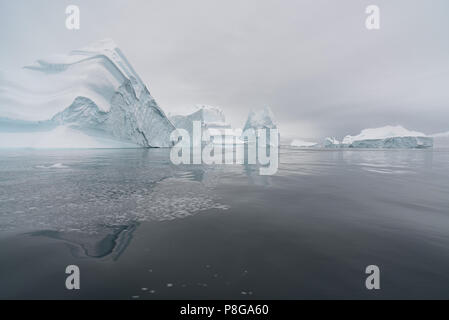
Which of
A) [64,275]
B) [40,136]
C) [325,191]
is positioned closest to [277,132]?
[40,136]

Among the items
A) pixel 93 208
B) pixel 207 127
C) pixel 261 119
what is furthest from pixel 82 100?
pixel 261 119

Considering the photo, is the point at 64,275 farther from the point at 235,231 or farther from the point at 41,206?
the point at 41,206

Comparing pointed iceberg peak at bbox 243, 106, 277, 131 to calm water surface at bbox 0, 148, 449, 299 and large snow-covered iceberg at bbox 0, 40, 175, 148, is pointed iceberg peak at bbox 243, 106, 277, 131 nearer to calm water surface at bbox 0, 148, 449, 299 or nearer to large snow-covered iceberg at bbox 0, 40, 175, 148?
large snow-covered iceberg at bbox 0, 40, 175, 148

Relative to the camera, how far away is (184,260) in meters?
3.74

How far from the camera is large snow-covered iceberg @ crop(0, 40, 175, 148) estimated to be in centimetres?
4375

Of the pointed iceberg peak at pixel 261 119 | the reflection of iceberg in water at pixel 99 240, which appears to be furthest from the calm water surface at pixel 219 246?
the pointed iceberg peak at pixel 261 119

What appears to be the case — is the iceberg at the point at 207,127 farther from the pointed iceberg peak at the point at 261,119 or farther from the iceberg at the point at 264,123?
the iceberg at the point at 264,123

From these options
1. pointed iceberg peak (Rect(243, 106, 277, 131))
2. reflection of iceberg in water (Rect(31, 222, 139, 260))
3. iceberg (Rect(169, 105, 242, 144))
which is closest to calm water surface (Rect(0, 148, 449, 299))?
reflection of iceberg in water (Rect(31, 222, 139, 260))

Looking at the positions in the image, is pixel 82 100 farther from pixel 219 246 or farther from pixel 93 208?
pixel 219 246

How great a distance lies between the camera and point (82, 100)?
44344 millimetres

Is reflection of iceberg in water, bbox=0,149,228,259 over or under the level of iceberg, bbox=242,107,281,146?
under

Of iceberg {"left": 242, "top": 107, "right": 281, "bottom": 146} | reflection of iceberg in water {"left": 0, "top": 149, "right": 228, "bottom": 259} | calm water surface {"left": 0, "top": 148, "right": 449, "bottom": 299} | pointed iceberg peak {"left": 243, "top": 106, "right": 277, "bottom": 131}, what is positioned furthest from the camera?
pointed iceberg peak {"left": 243, "top": 106, "right": 277, "bottom": 131}

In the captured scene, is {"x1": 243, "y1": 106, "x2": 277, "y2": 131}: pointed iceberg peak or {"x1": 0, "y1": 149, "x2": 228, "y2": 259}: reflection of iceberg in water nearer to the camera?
{"x1": 0, "y1": 149, "x2": 228, "y2": 259}: reflection of iceberg in water

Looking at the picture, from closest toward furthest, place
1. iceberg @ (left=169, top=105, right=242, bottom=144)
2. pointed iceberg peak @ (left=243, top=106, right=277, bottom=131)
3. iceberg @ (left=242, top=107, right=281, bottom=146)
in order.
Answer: iceberg @ (left=169, top=105, right=242, bottom=144) < iceberg @ (left=242, top=107, right=281, bottom=146) < pointed iceberg peak @ (left=243, top=106, right=277, bottom=131)
